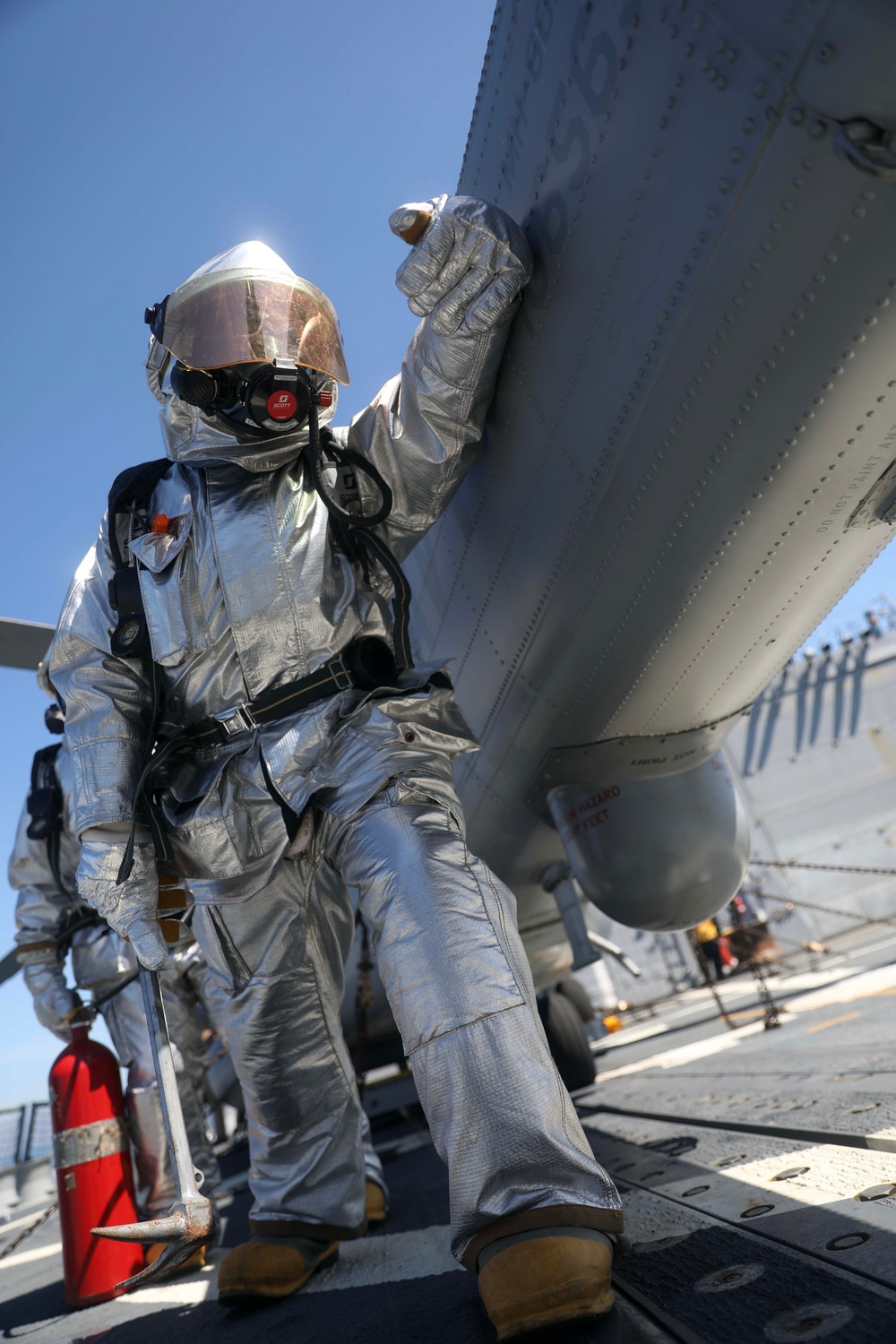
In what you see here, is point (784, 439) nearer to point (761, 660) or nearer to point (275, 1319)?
point (761, 660)

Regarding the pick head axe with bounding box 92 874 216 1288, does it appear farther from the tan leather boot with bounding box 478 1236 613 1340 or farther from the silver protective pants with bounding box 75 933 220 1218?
the silver protective pants with bounding box 75 933 220 1218

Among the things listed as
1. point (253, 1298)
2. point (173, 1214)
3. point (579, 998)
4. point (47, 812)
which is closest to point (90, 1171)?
point (253, 1298)

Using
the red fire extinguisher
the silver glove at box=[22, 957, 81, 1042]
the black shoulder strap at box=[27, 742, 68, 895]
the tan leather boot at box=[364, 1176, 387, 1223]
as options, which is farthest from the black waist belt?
the silver glove at box=[22, 957, 81, 1042]

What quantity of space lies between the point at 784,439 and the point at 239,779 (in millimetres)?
1568

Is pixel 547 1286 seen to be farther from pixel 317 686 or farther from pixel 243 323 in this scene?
pixel 243 323

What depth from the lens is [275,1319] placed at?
2041 millimetres

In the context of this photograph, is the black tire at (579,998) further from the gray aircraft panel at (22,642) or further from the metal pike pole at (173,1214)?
the metal pike pole at (173,1214)

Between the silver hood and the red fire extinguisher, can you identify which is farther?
the red fire extinguisher

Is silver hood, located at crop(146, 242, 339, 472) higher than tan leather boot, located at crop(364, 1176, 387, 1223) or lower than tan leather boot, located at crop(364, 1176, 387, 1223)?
higher

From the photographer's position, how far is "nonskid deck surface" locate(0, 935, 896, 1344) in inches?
50.3

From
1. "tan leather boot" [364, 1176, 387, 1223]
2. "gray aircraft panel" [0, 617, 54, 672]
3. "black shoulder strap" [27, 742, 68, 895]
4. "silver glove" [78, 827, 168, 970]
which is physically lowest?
"tan leather boot" [364, 1176, 387, 1223]

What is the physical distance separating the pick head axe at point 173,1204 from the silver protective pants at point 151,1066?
192 centimetres

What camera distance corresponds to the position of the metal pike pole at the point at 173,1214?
76.3 inches

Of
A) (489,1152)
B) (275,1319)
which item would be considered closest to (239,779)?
(489,1152)
